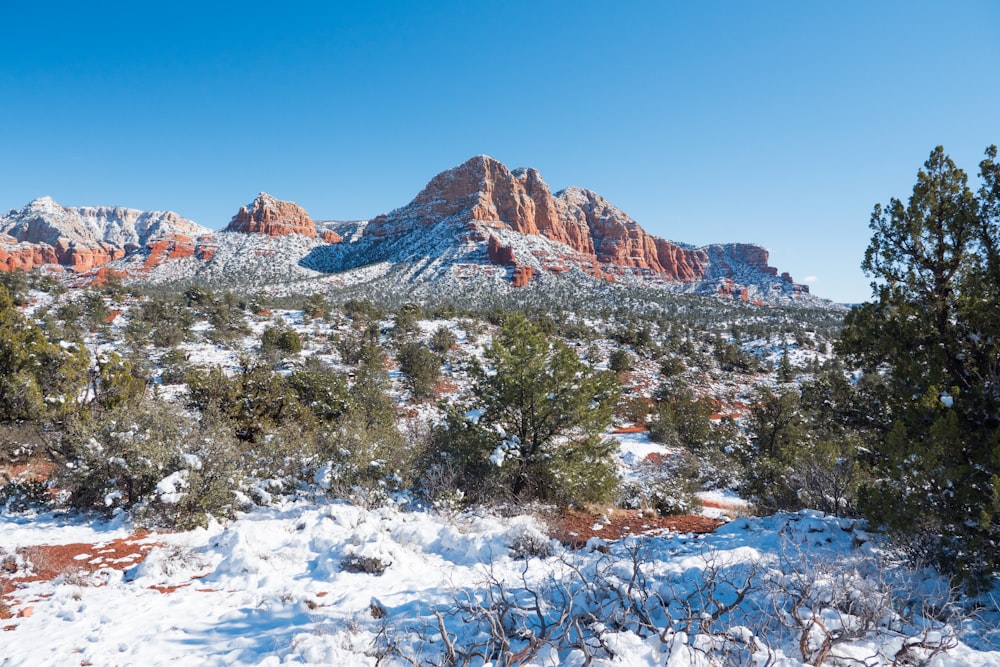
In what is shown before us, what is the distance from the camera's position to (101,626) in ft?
13.8

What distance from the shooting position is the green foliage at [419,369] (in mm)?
20406

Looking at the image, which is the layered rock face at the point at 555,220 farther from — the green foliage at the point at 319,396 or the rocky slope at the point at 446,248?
the green foliage at the point at 319,396

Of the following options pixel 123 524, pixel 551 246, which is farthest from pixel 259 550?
pixel 551 246

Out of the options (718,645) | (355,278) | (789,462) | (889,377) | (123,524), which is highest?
(355,278)

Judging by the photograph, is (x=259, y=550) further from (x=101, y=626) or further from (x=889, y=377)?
(x=889, y=377)

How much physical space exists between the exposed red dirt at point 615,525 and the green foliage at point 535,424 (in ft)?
1.44

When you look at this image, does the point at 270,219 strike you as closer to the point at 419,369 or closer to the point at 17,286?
the point at 17,286

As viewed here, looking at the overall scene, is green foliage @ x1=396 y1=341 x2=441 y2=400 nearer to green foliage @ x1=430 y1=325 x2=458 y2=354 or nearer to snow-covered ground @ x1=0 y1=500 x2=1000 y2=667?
green foliage @ x1=430 y1=325 x2=458 y2=354

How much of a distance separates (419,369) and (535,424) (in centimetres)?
1337

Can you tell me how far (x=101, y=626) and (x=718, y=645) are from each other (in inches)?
239

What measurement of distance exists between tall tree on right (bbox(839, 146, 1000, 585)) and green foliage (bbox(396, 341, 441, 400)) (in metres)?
17.4

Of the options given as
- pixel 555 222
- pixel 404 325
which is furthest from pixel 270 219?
pixel 404 325

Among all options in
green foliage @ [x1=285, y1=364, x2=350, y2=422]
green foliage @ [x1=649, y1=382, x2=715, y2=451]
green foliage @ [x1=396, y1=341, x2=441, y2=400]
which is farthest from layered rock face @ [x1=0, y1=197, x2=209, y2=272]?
green foliage @ [x1=649, y1=382, x2=715, y2=451]

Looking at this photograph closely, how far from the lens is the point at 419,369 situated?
2130cm
